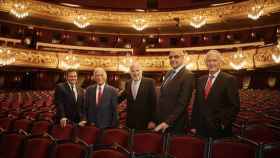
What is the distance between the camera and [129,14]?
17594 millimetres

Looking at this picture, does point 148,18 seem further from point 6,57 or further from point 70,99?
point 70,99

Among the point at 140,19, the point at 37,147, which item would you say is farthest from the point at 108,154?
the point at 140,19

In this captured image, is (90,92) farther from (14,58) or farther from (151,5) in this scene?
(14,58)

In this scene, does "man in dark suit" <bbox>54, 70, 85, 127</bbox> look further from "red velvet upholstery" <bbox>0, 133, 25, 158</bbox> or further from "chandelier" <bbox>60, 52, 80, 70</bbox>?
"chandelier" <bbox>60, 52, 80, 70</bbox>

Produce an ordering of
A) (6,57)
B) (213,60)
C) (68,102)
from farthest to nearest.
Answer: (6,57), (68,102), (213,60)

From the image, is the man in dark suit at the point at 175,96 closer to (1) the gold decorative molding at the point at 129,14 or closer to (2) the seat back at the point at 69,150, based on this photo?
(2) the seat back at the point at 69,150

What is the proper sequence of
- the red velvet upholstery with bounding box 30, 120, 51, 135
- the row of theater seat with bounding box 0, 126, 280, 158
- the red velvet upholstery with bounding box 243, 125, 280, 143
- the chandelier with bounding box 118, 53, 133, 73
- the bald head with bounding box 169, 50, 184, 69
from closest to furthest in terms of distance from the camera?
the row of theater seat with bounding box 0, 126, 280, 158
the bald head with bounding box 169, 50, 184, 69
the red velvet upholstery with bounding box 243, 125, 280, 143
the red velvet upholstery with bounding box 30, 120, 51, 135
the chandelier with bounding box 118, 53, 133, 73

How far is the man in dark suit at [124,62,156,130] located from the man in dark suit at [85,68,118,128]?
0.31m

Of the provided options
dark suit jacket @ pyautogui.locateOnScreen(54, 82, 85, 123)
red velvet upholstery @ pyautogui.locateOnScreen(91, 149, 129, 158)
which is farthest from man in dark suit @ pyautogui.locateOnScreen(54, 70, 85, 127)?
red velvet upholstery @ pyautogui.locateOnScreen(91, 149, 129, 158)

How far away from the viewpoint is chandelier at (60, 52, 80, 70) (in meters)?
17.5

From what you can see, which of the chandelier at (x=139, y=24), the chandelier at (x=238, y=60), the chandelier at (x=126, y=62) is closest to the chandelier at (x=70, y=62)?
the chandelier at (x=126, y=62)

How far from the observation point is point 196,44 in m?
18.2

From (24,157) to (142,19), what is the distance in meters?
14.8

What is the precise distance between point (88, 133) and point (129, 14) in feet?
47.3
